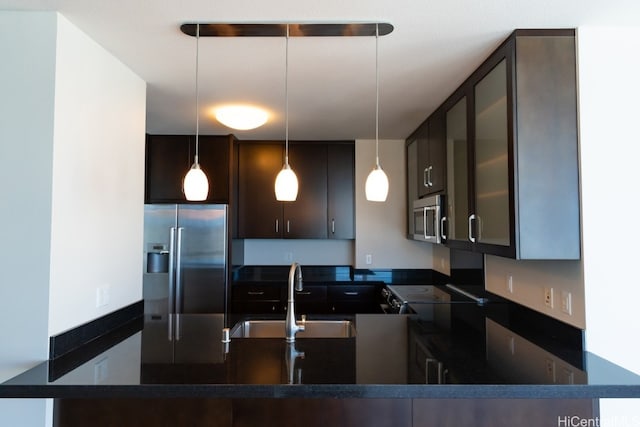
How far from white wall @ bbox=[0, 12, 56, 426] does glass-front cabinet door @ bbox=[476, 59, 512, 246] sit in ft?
6.46

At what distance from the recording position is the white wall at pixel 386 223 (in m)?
4.06

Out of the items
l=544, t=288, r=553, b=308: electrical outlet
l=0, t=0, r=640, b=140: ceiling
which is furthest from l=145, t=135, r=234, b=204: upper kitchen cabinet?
l=544, t=288, r=553, b=308: electrical outlet

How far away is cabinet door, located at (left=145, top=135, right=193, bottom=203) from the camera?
3775 millimetres

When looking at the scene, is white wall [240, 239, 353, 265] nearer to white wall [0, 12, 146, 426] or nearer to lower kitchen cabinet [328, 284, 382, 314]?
lower kitchen cabinet [328, 284, 382, 314]

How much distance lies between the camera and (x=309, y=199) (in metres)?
4.09

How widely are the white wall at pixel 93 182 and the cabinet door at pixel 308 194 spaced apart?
6.17 ft

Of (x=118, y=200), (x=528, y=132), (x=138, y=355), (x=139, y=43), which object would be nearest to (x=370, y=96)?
(x=528, y=132)

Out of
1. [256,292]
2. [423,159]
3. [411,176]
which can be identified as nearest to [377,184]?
[423,159]

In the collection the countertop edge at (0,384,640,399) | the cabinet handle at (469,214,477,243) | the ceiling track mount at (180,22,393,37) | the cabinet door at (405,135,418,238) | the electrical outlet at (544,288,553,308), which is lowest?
the countertop edge at (0,384,640,399)

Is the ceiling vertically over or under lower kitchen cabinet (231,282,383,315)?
over

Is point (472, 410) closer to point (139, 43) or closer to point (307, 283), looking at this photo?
point (139, 43)

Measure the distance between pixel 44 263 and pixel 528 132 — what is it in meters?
2.11

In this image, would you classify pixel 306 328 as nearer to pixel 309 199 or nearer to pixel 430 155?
pixel 430 155

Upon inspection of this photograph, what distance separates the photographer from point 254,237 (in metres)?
4.09
